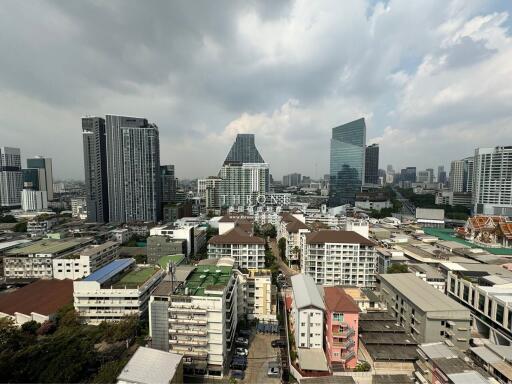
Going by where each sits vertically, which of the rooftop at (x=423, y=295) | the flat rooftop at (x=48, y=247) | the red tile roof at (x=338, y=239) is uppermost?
the red tile roof at (x=338, y=239)

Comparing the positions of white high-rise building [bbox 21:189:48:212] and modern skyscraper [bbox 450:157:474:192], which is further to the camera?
modern skyscraper [bbox 450:157:474:192]

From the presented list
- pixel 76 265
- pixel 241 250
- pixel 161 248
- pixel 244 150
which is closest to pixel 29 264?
pixel 76 265

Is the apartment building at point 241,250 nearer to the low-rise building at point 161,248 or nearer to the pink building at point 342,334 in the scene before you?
the low-rise building at point 161,248

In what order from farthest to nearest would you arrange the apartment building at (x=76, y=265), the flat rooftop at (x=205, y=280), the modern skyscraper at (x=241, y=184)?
the modern skyscraper at (x=241, y=184) < the apartment building at (x=76, y=265) < the flat rooftop at (x=205, y=280)

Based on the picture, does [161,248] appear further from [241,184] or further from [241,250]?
[241,184]

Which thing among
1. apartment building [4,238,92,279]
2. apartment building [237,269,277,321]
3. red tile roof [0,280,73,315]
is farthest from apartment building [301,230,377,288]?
apartment building [4,238,92,279]

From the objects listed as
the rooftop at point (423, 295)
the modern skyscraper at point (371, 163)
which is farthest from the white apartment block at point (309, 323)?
the modern skyscraper at point (371, 163)

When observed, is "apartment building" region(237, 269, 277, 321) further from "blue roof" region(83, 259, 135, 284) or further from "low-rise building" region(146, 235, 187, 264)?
"low-rise building" region(146, 235, 187, 264)

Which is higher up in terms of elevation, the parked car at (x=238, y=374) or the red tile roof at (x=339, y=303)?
the red tile roof at (x=339, y=303)
